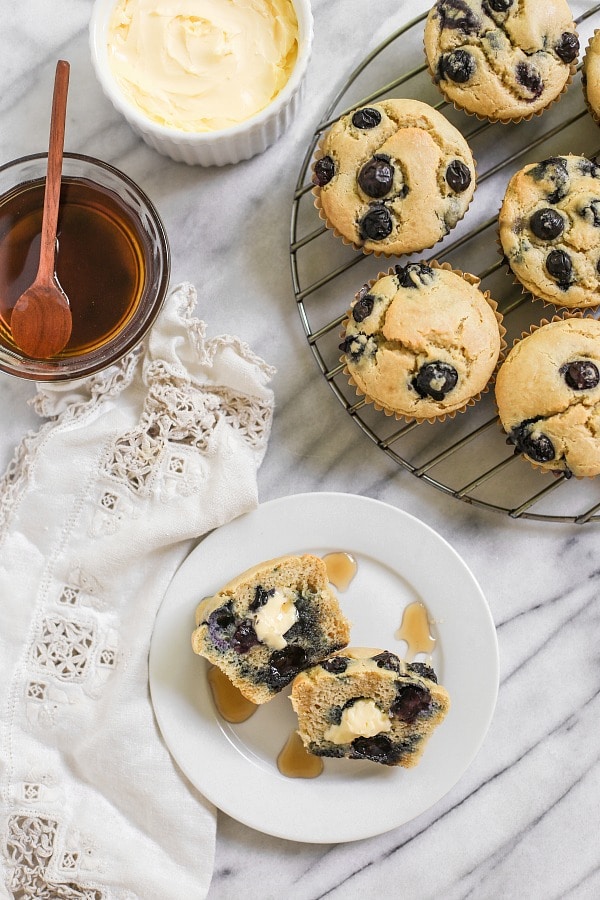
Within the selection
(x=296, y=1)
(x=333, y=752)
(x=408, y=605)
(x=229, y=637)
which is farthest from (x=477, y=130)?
(x=333, y=752)

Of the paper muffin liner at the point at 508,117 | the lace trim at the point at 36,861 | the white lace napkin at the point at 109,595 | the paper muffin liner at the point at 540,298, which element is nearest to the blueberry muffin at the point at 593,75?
the paper muffin liner at the point at 508,117

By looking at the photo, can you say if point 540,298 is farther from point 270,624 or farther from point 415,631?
point 270,624

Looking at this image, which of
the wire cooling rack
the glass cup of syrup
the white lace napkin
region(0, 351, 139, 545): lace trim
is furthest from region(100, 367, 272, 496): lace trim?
the wire cooling rack

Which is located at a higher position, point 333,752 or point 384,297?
point 384,297

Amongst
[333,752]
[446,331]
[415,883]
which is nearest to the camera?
[446,331]

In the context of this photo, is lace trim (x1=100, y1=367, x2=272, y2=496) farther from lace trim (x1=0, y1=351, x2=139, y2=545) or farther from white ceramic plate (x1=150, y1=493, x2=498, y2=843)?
white ceramic plate (x1=150, y1=493, x2=498, y2=843)

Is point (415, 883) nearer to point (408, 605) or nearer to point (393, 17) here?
point (408, 605)

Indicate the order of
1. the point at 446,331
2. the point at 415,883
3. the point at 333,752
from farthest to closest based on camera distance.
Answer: the point at 415,883 → the point at 333,752 → the point at 446,331
